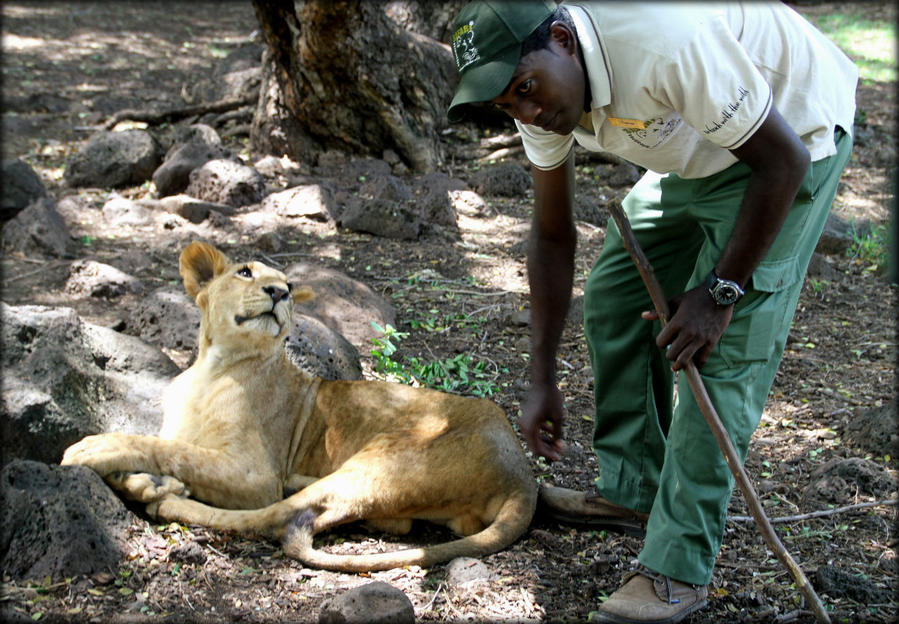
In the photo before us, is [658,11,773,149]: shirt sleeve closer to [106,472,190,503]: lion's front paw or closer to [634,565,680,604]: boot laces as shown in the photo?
[634,565,680,604]: boot laces

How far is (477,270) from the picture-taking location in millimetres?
7039

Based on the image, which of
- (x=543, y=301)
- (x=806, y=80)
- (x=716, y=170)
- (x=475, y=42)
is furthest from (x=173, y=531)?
(x=806, y=80)

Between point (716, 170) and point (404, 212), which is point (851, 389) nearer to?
point (716, 170)

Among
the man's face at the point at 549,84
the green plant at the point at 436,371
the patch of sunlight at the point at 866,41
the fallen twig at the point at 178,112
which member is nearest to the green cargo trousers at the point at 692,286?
the man's face at the point at 549,84

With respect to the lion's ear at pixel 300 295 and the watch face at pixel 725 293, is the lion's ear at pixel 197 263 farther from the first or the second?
the watch face at pixel 725 293

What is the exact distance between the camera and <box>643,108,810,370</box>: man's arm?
290 cm

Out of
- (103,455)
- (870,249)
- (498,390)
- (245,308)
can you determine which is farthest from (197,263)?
(870,249)

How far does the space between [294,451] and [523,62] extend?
2436mm

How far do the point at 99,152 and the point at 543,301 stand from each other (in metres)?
5.79

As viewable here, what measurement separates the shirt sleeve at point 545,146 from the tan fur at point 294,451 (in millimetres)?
1270

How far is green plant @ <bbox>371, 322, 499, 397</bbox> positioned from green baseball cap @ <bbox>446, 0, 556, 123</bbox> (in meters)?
2.63

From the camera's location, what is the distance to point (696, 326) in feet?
10.3

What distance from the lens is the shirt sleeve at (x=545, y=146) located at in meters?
3.49

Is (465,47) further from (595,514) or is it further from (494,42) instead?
(595,514)
